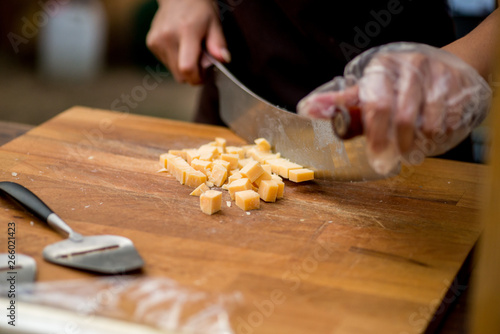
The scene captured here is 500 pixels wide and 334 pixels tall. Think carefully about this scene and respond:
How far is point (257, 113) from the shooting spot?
4.50ft

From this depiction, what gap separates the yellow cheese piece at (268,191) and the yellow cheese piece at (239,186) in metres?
0.03

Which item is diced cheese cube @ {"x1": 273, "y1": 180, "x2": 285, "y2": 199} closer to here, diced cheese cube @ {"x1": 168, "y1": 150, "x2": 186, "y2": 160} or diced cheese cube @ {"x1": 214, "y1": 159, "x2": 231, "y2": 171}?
diced cheese cube @ {"x1": 214, "y1": 159, "x2": 231, "y2": 171}

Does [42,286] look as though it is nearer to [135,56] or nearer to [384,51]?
[384,51]

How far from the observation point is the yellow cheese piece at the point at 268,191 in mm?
1105

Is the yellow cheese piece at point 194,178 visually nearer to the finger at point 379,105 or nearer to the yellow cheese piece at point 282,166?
the yellow cheese piece at point 282,166

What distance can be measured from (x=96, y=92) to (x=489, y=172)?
395cm

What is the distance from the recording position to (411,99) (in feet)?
2.63

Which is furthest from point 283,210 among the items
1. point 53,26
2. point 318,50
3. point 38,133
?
point 53,26

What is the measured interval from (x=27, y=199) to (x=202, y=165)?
14.7 inches

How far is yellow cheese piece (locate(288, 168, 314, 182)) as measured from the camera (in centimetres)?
121

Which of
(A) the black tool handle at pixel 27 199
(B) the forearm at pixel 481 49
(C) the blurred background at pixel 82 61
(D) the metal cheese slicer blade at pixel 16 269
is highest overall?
(B) the forearm at pixel 481 49

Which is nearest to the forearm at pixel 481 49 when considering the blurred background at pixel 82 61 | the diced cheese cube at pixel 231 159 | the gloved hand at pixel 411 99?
the gloved hand at pixel 411 99

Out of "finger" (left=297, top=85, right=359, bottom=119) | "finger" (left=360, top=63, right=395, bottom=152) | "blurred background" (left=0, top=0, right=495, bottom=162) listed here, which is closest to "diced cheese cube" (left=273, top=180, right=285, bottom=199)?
"finger" (left=297, top=85, right=359, bottom=119)

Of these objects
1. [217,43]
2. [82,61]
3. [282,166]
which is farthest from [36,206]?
[82,61]
